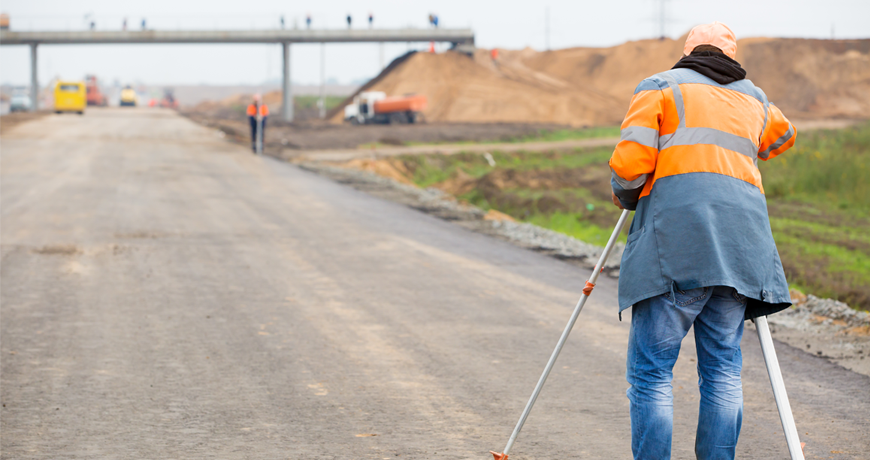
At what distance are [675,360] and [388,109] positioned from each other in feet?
169

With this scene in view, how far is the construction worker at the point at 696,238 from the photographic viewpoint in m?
3.17

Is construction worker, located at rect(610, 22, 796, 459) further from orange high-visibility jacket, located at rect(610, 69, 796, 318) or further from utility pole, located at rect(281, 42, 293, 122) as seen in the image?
utility pole, located at rect(281, 42, 293, 122)

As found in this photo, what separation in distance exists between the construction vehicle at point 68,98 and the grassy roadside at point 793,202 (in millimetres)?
35370

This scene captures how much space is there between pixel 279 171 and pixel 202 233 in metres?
10.2

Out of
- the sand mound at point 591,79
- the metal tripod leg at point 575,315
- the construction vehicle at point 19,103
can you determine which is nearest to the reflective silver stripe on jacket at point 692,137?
the metal tripod leg at point 575,315

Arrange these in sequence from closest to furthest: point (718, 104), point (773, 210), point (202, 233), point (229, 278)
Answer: point (718, 104) < point (229, 278) < point (202, 233) < point (773, 210)

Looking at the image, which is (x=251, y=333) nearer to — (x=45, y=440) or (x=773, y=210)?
(x=45, y=440)

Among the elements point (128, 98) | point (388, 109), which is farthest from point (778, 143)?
point (128, 98)

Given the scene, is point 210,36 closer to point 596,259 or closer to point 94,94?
point 94,94

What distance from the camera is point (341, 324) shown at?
7.07 meters

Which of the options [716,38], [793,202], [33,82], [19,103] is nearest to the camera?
[716,38]

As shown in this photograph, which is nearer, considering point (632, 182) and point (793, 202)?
point (632, 182)

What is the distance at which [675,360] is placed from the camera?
325cm

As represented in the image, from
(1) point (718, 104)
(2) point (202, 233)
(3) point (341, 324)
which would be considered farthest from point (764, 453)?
(2) point (202, 233)
